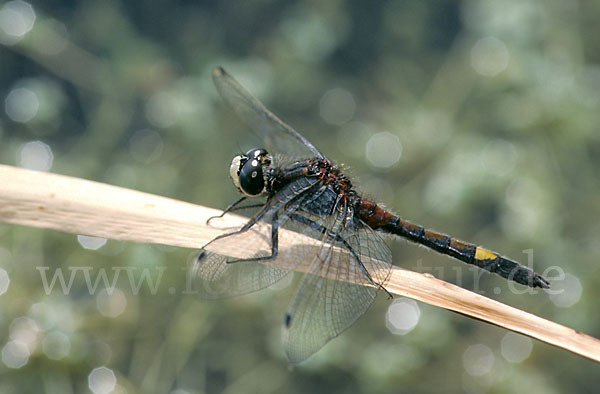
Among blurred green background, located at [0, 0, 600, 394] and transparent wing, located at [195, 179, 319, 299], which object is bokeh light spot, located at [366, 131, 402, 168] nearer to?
blurred green background, located at [0, 0, 600, 394]

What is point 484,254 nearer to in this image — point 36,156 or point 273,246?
point 273,246

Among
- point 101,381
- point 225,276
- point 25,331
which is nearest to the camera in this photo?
point 225,276

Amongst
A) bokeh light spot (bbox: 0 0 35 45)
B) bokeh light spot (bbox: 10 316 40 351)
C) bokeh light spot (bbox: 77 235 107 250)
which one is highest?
Answer: bokeh light spot (bbox: 0 0 35 45)

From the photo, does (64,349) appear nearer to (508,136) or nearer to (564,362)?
(564,362)

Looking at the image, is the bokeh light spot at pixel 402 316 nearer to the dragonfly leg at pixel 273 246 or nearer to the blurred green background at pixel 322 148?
the blurred green background at pixel 322 148

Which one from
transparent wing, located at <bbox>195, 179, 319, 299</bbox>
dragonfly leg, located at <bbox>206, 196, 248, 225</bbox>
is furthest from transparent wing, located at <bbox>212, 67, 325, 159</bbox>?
transparent wing, located at <bbox>195, 179, 319, 299</bbox>

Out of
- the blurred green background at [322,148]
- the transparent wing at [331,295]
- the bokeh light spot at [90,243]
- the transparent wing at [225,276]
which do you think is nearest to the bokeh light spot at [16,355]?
the blurred green background at [322,148]

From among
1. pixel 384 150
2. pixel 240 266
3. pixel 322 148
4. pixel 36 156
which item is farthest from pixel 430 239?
pixel 36 156

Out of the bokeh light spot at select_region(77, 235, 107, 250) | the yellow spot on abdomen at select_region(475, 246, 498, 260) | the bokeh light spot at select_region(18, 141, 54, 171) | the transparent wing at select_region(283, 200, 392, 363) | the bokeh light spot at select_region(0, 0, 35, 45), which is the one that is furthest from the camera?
the bokeh light spot at select_region(0, 0, 35, 45)
